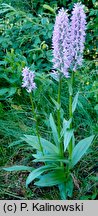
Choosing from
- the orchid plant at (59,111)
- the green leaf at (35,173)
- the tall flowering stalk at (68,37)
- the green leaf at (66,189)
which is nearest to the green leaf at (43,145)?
the orchid plant at (59,111)

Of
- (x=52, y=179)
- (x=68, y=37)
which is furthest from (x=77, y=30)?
(x=52, y=179)

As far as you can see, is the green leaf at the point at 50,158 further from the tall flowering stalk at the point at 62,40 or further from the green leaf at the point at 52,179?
the tall flowering stalk at the point at 62,40

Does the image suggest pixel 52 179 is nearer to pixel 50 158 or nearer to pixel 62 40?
pixel 50 158

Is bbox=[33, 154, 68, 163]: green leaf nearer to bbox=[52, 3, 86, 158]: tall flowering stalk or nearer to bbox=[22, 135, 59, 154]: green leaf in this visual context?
bbox=[22, 135, 59, 154]: green leaf

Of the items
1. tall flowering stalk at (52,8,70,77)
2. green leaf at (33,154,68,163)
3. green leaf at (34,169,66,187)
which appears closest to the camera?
tall flowering stalk at (52,8,70,77)

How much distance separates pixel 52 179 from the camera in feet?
8.14

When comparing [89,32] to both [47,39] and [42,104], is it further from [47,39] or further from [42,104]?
[42,104]

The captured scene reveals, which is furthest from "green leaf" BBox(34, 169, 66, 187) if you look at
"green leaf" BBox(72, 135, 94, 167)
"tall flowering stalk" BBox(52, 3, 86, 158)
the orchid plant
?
"tall flowering stalk" BBox(52, 3, 86, 158)

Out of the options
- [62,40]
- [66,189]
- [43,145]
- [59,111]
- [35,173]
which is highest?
[62,40]

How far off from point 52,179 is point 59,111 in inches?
19.2

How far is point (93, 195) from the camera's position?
251cm

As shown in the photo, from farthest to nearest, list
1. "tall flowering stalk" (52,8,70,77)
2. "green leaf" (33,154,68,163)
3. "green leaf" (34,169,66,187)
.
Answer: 1. "green leaf" (34,169,66,187)
2. "green leaf" (33,154,68,163)
3. "tall flowering stalk" (52,8,70,77)

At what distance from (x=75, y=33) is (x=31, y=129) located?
3.99 ft

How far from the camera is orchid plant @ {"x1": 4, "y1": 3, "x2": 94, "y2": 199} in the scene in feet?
6.54
